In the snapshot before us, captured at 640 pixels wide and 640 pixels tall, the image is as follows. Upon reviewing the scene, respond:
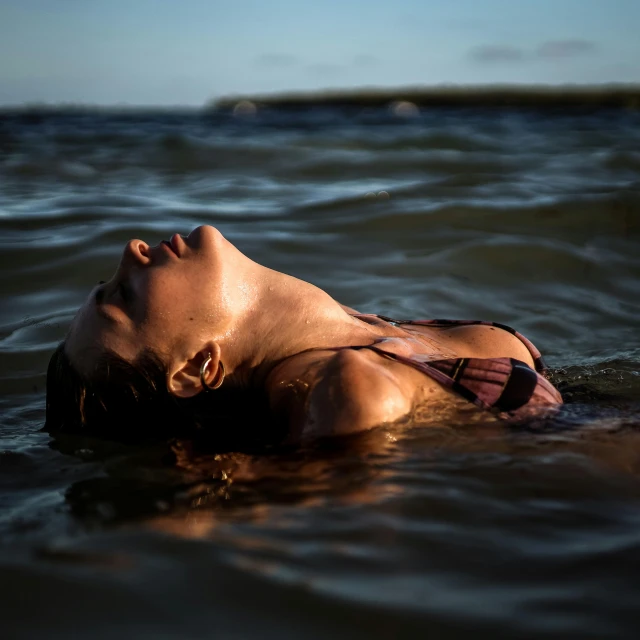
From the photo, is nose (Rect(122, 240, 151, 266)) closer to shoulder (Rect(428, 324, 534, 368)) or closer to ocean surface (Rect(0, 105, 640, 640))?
ocean surface (Rect(0, 105, 640, 640))

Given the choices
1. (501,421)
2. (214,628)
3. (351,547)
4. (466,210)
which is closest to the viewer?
(214,628)

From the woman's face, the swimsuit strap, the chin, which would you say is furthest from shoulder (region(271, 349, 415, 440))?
the swimsuit strap

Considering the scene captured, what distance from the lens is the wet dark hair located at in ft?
12.5

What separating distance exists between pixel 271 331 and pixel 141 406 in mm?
602

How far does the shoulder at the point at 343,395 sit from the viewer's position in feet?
11.2

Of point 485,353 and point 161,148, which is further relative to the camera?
point 161,148

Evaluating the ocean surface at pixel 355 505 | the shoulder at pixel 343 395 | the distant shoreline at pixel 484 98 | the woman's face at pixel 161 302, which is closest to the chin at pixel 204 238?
the woman's face at pixel 161 302

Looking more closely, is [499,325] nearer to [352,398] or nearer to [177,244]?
[352,398]

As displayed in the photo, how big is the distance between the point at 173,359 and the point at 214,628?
1579mm

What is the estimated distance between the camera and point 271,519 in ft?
9.97

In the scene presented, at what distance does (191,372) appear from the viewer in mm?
3848

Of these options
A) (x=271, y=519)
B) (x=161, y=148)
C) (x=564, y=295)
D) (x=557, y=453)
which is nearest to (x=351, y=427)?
(x=271, y=519)

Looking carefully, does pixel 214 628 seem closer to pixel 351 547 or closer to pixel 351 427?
pixel 351 547

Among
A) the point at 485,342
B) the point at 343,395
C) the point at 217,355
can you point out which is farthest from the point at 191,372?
the point at 485,342
